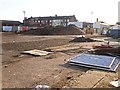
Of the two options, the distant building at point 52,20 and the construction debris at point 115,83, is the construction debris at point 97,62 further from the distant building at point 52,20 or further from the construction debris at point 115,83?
→ the distant building at point 52,20

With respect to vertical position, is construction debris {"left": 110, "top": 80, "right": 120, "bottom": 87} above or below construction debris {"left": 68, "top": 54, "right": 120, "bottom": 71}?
below

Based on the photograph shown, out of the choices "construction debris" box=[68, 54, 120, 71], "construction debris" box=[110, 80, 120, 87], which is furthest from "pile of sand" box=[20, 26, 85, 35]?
"construction debris" box=[110, 80, 120, 87]

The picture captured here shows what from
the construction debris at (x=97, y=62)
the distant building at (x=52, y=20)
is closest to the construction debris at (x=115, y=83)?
the construction debris at (x=97, y=62)

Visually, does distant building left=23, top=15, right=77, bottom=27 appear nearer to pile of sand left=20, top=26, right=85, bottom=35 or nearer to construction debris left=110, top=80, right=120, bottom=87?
pile of sand left=20, top=26, right=85, bottom=35

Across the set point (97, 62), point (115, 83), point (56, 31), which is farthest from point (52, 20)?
point (115, 83)

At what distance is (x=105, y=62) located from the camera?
10945 millimetres

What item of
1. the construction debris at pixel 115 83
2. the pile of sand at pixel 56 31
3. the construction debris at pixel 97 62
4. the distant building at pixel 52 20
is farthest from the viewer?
the distant building at pixel 52 20

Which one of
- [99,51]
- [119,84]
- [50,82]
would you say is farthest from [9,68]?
[99,51]

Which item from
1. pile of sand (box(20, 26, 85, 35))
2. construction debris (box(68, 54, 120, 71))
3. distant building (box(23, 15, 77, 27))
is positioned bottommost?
construction debris (box(68, 54, 120, 71))

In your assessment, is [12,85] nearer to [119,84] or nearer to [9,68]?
[9,68]

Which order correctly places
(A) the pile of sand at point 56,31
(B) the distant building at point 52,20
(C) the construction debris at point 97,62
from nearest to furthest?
(C) the construction debris at point 97,62
(A) the pile of sand at point 56,31
(B) the distant building at point 52,20

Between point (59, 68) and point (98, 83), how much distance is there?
3135mm

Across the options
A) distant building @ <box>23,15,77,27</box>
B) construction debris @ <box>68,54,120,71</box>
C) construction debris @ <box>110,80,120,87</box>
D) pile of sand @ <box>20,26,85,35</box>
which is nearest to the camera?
construction debris @ <box>110,80,120,87</box>

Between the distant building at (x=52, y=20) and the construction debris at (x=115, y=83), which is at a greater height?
the distant building at (x=52, y=20)
